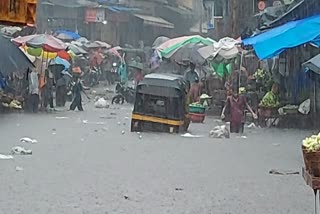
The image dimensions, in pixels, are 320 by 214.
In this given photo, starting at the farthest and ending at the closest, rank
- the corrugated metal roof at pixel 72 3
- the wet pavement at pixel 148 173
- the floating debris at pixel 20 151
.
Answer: the corrugated metal roof at pixel 72 3 → the floating debris at pixel 20 151 → the wet pavement at pixel 148 173

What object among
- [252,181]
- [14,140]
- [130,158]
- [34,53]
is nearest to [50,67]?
[34,53]

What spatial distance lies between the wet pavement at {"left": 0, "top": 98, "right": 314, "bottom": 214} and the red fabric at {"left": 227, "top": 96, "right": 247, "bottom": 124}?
47 centimetres

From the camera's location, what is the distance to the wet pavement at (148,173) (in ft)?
32.3

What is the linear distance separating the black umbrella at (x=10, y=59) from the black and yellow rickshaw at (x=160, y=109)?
4193 millimetres

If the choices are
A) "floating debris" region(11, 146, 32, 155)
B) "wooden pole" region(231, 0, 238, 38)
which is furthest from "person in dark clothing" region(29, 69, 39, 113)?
"floating debris" region(11, 146, 32, 155)

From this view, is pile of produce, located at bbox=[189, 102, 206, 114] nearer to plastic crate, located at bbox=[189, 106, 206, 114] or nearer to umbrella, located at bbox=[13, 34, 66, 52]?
plastic crate, located at bbox=[189, 106, 206, 114]

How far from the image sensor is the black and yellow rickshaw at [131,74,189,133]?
1966 centimetres

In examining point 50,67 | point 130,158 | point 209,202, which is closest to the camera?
point 209,202

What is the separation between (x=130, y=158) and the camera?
568 inches

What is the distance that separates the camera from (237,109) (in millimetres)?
20000

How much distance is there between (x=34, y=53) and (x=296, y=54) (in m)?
9.33

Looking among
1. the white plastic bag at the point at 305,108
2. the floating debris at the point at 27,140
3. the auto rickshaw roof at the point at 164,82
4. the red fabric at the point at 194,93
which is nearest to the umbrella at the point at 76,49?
the red fabric at the point at 194,93

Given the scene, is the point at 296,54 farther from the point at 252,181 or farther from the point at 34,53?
the point at 252,181

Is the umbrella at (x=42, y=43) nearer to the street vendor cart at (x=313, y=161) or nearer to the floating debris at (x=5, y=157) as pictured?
the floating debris at (x=5, y=157)
